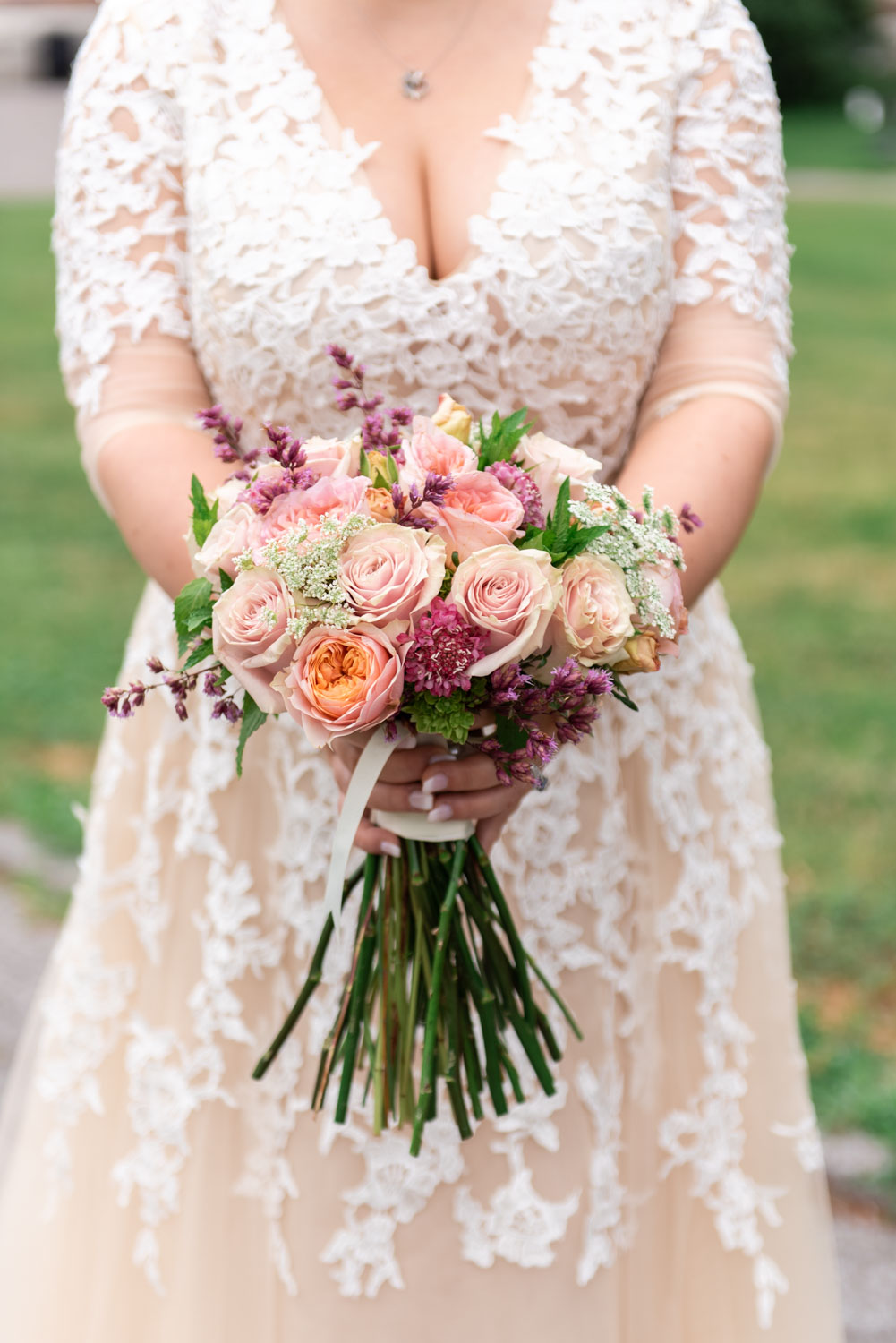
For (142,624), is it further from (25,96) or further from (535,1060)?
(25,96)

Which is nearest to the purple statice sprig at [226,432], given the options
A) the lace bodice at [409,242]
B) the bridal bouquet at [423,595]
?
the bridal bouquet at [423,595]

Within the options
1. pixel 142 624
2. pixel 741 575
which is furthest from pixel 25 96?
pixel 142 624

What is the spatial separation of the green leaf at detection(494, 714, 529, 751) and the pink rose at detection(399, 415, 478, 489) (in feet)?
0.98

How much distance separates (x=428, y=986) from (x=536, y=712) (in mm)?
506

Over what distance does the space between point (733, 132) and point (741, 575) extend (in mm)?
5545

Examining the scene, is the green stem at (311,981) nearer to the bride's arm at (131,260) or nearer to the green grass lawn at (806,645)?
the bride's arm at (131,260)

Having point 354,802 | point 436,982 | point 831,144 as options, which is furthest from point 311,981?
point 831,144

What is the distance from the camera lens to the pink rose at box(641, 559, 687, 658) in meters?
1.77

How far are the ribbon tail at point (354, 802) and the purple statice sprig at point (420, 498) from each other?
0.26m

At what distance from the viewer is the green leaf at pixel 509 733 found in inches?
68.9

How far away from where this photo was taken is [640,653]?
1.75m

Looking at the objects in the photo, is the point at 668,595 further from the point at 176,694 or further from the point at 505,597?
the point at 176,694

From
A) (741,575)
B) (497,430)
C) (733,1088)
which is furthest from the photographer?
(741,575)

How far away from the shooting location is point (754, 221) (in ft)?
7.27
